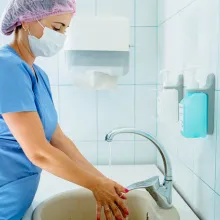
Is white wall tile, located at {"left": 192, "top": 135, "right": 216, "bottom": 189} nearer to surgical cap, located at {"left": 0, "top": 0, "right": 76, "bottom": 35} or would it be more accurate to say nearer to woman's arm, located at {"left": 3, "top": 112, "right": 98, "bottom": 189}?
woman's arm, located at {"left": 3, "top": 112, "right": 98, "bottom": 189}

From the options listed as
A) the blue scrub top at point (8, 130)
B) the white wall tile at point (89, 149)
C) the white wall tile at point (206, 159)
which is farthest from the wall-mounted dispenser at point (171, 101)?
the white wall tile at point (89, 149)

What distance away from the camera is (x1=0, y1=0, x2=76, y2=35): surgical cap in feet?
3.28

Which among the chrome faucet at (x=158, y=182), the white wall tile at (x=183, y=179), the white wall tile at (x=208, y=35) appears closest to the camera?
the white wall tile at (x=208, y=35)

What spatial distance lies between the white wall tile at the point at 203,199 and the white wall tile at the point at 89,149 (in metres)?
0.74

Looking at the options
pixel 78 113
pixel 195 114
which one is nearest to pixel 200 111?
pixel 195 114

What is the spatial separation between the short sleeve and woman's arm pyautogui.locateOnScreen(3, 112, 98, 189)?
0.02 m

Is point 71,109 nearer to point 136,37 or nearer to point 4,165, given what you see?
point 136,37

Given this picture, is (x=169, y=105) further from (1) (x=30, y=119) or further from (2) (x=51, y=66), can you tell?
(2) (x=51, y=66)

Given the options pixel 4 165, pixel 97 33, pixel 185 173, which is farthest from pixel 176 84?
pixel 4 165

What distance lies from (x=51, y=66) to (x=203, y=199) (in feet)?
3.54

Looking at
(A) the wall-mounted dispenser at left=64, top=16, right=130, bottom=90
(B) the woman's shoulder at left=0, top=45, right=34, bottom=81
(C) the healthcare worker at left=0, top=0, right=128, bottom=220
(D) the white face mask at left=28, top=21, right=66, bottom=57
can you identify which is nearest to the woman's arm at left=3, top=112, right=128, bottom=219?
(C) the healthcare worker at left=0, top=0, right=128, bottom=220

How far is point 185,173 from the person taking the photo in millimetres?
1229

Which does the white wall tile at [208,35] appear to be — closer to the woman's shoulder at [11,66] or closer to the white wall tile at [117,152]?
the woman's shoulder at [11,66]

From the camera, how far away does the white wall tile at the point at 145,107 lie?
1.74 meters
